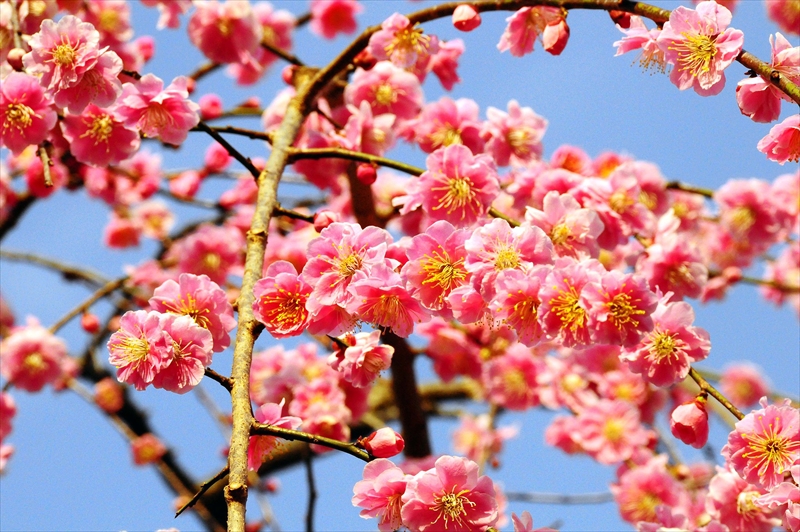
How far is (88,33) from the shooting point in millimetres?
1932

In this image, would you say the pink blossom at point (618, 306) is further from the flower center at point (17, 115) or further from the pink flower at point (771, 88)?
the flower center at point (17, 115)

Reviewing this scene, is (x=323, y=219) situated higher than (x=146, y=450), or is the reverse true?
(x=146, y=450)

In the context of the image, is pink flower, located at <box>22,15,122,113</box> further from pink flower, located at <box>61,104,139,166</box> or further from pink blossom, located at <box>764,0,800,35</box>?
pink blossom, located at <box>764,0,800,35</box>

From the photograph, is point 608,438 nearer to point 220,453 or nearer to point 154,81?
point 220,453

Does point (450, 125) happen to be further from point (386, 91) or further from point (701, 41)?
point (701, 41)

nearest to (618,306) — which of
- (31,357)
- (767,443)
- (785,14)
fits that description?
(767,443)

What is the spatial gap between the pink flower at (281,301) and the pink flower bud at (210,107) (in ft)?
5.95

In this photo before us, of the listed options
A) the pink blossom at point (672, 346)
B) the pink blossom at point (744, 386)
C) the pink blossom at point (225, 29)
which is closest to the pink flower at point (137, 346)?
the pink blossom at point (672, 346)

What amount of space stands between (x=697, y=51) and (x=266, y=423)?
1.16m

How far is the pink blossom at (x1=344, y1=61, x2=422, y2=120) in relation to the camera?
8.99ft

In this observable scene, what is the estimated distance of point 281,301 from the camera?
5.41 feet

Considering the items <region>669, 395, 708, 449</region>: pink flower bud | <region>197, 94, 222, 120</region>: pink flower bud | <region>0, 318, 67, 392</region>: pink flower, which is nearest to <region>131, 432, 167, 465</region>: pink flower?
<region>0, 318, 67, 392</region>: pink flower

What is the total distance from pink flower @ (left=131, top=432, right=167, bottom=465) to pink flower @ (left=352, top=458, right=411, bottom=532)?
10.2 ft

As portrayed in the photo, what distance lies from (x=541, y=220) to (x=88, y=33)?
1118 mm
